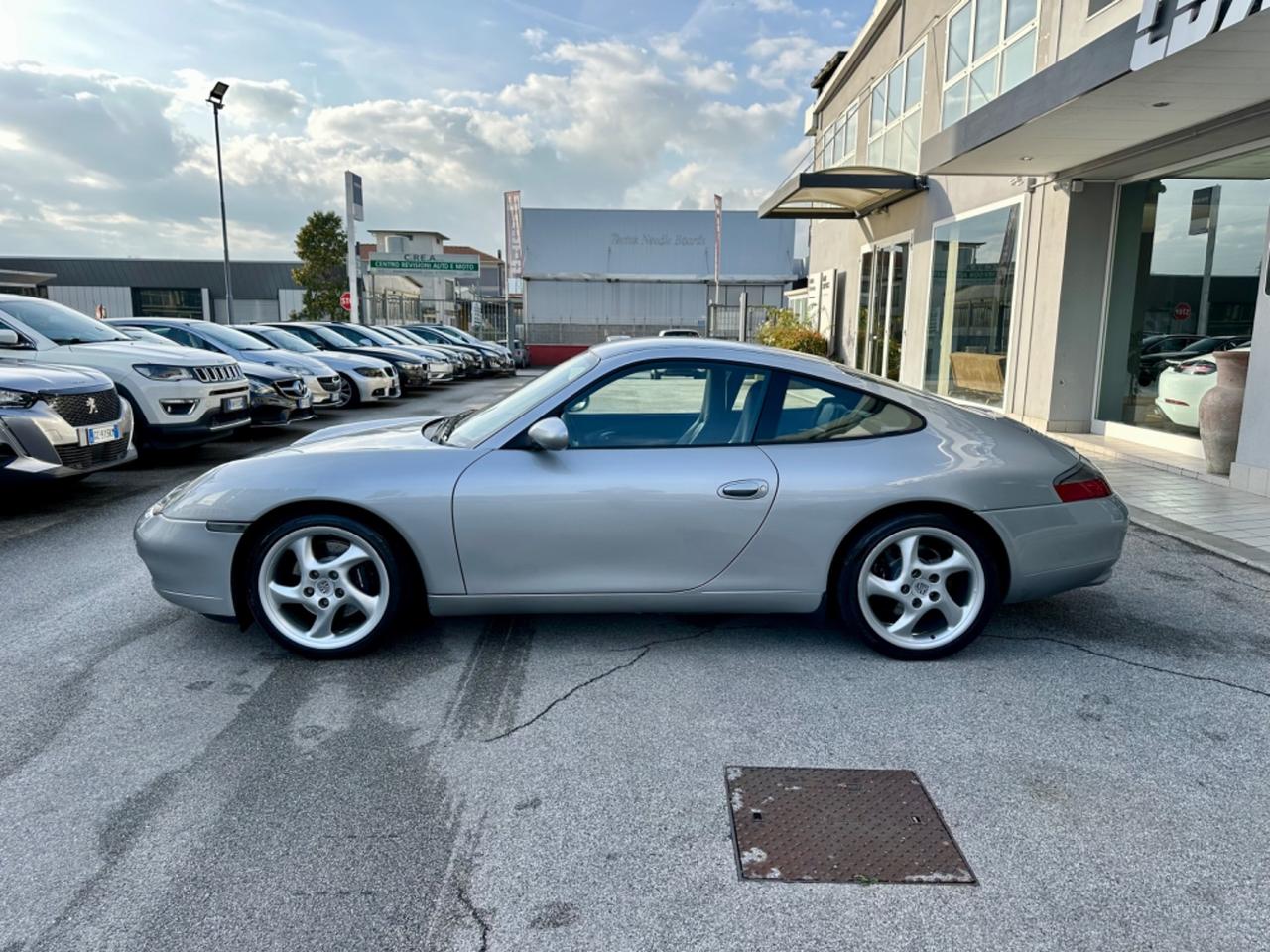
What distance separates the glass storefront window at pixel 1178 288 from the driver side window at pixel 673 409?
6.36 meters

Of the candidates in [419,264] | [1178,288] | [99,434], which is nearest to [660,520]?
[99,434]

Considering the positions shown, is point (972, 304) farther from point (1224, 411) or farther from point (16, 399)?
point (16, 399)

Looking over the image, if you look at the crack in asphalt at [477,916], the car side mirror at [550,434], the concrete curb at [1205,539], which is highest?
the car side mirror at [550,434]

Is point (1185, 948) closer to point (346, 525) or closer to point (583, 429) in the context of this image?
point (583, 429)

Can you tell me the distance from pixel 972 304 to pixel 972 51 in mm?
3536

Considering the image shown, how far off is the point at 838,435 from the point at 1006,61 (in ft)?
31.8

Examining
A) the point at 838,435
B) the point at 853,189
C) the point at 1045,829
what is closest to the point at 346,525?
the point at 838,435

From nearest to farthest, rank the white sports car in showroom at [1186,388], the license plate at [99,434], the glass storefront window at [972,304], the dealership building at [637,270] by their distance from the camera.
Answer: the license plate at [99,434]
the white sports car in showroom at [1186,388]
the glass storefront window at [972,304]
the dealership building at [637,270]

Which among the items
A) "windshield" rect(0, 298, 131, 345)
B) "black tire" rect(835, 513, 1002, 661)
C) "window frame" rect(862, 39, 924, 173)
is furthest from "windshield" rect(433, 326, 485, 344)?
"black tire" rect(835, 513, 1002, 661)

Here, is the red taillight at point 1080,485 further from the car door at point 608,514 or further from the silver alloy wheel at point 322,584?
the silver alloy wheel at point 322,584

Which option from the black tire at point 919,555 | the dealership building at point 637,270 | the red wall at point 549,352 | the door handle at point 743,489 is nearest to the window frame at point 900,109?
the black tire at point 919,555

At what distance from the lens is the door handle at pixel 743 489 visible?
361 centimetres

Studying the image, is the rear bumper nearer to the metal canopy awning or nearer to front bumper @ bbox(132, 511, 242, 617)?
front bumper @ bbox(132, 511, 242, 617)

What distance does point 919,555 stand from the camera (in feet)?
12.4
